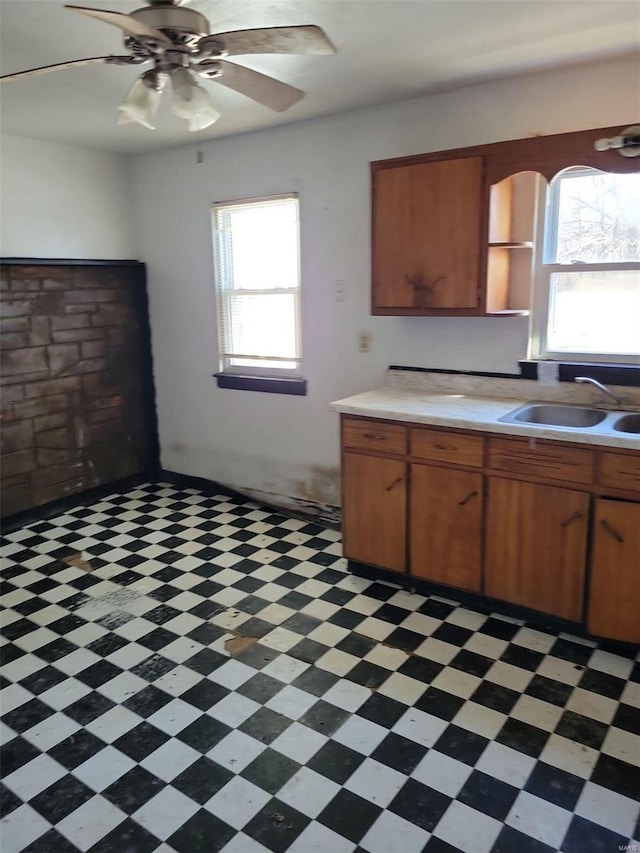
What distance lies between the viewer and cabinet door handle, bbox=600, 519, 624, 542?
2.46 m

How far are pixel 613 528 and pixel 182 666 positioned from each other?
1812mm

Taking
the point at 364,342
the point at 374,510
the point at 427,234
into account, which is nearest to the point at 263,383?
the point at 364,342

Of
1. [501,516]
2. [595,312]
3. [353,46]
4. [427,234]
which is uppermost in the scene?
[353,46]

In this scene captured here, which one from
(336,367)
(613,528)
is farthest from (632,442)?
(336,367)

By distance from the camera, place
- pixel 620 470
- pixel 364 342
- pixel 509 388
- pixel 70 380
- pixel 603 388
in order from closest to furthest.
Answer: pixel 620 470 → pixel 603 388 → pixel 509 388 → pixel 364 342 → pixel 70 380

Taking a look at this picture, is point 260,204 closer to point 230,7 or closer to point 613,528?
point 230,7

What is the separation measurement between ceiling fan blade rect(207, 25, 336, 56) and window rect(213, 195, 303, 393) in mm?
1980

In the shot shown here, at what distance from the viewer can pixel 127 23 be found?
64.9 inches

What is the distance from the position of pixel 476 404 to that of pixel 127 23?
2.15m

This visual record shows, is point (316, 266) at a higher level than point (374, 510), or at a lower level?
higher

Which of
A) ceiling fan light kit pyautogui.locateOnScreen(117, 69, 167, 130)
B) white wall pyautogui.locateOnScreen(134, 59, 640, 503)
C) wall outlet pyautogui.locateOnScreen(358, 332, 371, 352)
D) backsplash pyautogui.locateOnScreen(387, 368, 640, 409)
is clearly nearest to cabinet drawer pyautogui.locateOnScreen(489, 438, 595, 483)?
backsplash pyautogui.locateOnScreen(387, 368, 640, 409)

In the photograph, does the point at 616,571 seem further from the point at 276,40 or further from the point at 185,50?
the point at 185,50

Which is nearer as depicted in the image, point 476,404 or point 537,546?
point 537,546

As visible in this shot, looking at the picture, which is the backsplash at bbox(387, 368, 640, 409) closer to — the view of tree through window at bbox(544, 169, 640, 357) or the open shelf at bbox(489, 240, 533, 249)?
the view of tree through window at bbox(544, 169, 640, 357)
